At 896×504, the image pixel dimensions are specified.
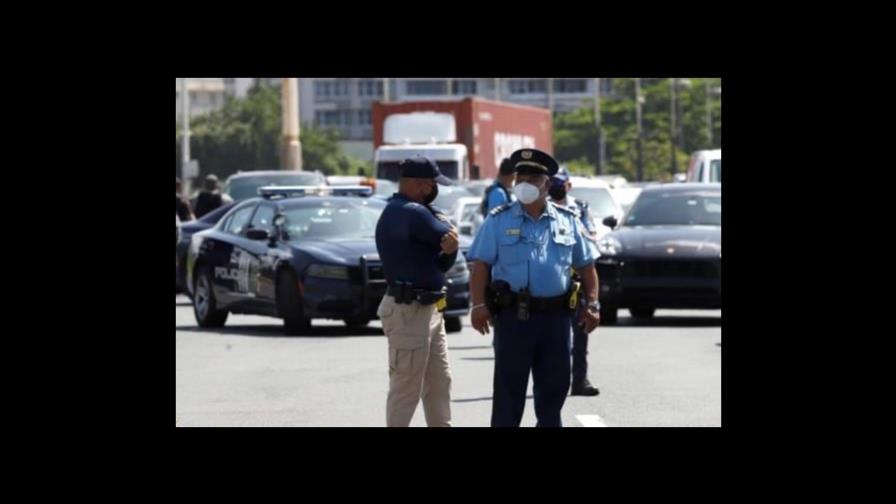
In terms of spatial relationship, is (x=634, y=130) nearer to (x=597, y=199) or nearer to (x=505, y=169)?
(x=597, y=199)

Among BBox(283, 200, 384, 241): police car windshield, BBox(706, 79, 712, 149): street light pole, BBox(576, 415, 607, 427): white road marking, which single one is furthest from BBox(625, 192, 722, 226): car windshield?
BBox(706, 79, 712, 149): street light pole

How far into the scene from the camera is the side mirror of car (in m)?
20.1

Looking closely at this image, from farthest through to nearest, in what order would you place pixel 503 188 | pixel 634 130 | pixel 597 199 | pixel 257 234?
1. pixel 634 130
2. pixel 597 199
3. pixel 257 234
4. pixel 503 188

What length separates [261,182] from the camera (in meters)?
33.2

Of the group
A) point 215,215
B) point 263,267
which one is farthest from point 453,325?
point 215,215

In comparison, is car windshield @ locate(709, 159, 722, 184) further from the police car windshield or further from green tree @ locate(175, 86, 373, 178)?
green tree @ locate(175, 86, 373, 178)

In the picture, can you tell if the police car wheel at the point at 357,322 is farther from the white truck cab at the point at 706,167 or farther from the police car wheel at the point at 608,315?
the white truck cab at the point at 706,167

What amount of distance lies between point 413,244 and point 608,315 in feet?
36.3

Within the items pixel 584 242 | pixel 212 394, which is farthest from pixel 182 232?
pixel 584 242

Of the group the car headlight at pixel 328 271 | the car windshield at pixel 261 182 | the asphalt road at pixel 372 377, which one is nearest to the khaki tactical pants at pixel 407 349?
the asphalt road at pixel 372 377

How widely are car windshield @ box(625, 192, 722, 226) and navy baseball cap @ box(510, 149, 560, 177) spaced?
12241mm
